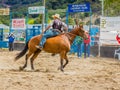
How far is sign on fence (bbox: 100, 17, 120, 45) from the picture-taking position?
25.7 m

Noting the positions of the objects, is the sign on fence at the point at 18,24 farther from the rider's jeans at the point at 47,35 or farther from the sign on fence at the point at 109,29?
the rider's jeans at the point at 47,35

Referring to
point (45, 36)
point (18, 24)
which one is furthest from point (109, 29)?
point (18, 24)

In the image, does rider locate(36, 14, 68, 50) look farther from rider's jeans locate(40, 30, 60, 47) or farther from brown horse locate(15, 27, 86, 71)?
brown horse locate(15, 27, 86, 71)

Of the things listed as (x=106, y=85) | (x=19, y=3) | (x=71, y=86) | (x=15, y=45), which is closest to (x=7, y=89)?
(x=71, y=86)

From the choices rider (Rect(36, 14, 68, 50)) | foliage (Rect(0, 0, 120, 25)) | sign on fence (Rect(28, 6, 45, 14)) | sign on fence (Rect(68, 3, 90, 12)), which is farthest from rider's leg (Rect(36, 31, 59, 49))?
sign on fence (Rect(28, 6, 45, 14))

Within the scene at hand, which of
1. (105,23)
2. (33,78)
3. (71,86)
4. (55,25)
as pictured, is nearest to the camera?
(71,86)

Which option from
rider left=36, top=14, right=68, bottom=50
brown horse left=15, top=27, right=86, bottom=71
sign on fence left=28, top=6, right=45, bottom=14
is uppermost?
sign on fence left=28, top=6, right=45, bottom=14

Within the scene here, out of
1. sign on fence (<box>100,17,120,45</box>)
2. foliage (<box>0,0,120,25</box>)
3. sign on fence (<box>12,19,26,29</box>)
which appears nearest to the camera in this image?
sign on fence (<box>100,17,120,45</box>)

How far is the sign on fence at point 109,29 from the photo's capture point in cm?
2566

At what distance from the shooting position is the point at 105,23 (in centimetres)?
2634

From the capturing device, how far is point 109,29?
2606cm

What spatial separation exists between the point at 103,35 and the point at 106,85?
14854 mm

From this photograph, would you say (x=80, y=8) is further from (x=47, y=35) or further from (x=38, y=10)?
(x=47, y=35)

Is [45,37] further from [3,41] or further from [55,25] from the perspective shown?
[3,41]
